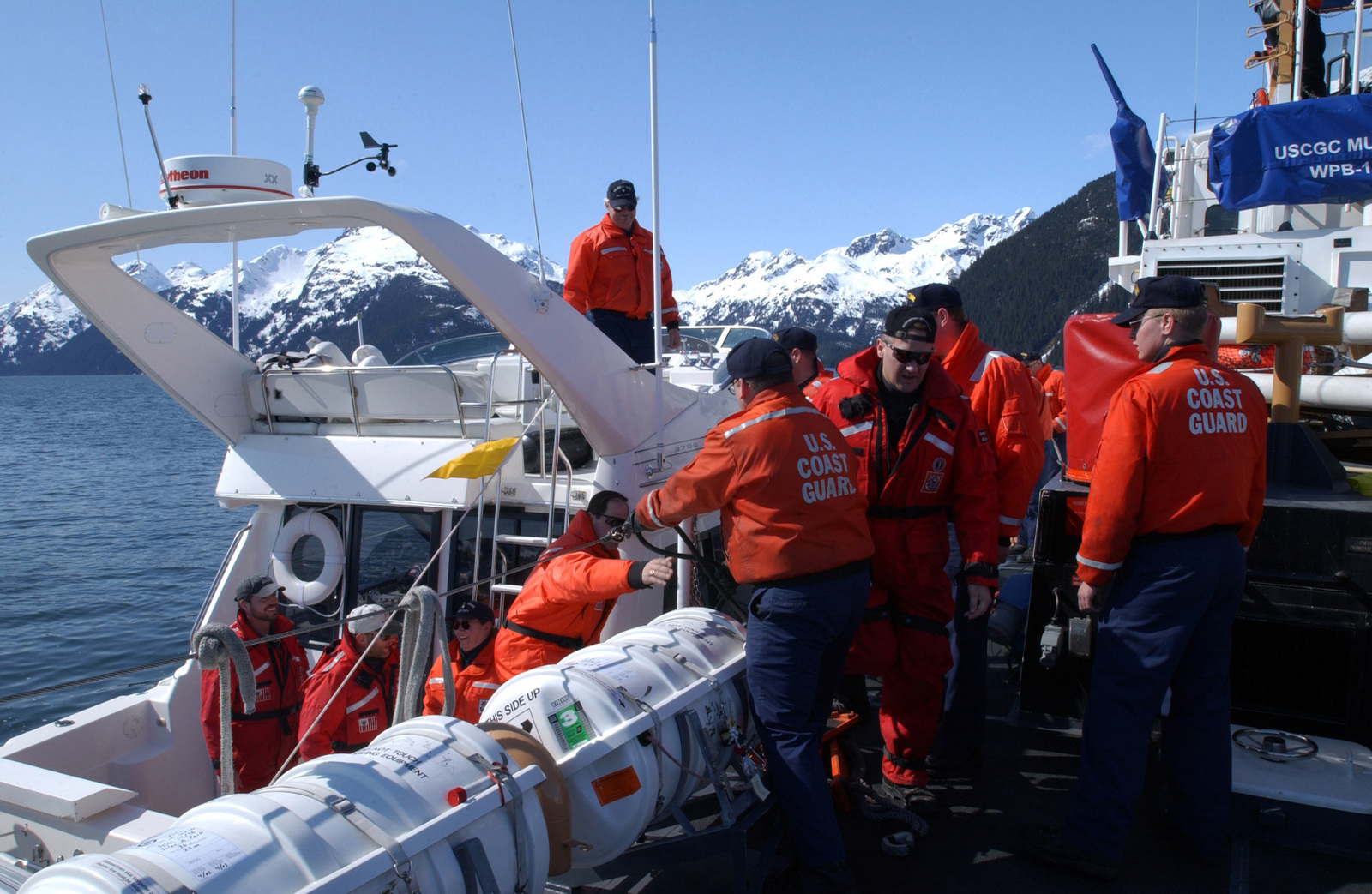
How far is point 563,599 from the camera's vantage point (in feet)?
12.2

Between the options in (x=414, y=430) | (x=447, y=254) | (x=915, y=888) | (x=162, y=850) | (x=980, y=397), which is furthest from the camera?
(x=414, y=430)

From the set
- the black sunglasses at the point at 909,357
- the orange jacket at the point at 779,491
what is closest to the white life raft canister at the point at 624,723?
the orange jacket at the point at 779,491

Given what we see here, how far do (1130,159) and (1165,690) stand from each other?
375 inches

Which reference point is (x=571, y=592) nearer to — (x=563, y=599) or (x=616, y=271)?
(x=563, y=599)

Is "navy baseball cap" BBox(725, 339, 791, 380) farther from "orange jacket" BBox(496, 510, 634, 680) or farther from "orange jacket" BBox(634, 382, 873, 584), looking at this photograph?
"orange jacket" BBox(496, 510, 634, 680)

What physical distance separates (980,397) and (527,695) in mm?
2517

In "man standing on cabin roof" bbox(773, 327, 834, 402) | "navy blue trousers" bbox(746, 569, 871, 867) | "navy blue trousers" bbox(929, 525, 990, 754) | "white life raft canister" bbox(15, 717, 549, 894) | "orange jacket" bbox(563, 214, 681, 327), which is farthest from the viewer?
"orange jacket" bbox(563, 214, 681, 327)

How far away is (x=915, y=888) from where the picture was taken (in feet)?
10.2

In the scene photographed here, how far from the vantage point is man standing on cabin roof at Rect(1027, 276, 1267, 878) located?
2.89 m

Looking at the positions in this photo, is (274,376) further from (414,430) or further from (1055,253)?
(1055,253)

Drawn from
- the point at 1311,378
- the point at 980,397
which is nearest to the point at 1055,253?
the point at 1311,378

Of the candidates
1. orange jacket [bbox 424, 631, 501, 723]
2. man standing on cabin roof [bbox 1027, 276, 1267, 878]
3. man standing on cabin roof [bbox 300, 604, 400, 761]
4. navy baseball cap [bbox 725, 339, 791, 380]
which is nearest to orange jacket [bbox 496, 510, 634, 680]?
orange jacket [bbox 424, 631, 501, 723]

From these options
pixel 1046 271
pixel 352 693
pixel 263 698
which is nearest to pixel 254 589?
pixel 263 698

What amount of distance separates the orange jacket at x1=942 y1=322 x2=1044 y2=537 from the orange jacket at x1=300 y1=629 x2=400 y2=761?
2.97m
